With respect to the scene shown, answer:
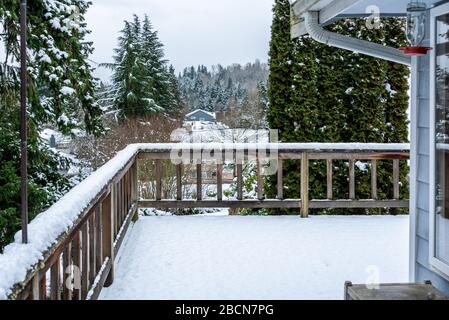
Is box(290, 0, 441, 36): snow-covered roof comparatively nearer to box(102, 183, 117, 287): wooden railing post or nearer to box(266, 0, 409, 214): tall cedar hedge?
box(102, 183, 117, 287): wooden railing post

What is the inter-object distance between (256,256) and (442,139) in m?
2.22

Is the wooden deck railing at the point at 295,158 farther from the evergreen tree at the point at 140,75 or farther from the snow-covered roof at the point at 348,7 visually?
the evergreen tree at the point at 140,75

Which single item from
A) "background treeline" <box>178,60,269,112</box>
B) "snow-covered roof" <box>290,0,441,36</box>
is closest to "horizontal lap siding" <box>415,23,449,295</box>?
→ "snow-covered roof" <box>290,0,441,36</box>

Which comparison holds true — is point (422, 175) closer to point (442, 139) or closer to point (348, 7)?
point (442, 139)

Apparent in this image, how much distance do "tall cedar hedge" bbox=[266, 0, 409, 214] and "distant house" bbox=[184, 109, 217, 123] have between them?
50.9 ft

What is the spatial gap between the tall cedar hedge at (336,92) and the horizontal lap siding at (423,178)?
4.35m

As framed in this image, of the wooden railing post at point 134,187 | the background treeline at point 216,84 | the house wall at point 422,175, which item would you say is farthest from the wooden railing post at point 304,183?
the background treeline at point 216,84

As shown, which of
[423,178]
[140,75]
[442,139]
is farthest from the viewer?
[140,75]

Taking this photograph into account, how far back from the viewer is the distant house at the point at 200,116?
24298 millimetres

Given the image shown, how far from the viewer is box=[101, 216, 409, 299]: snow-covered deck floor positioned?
3.80 meters

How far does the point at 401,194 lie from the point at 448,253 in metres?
4.79

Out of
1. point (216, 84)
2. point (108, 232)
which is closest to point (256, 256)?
point (108, 232)

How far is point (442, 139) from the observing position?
284cm
